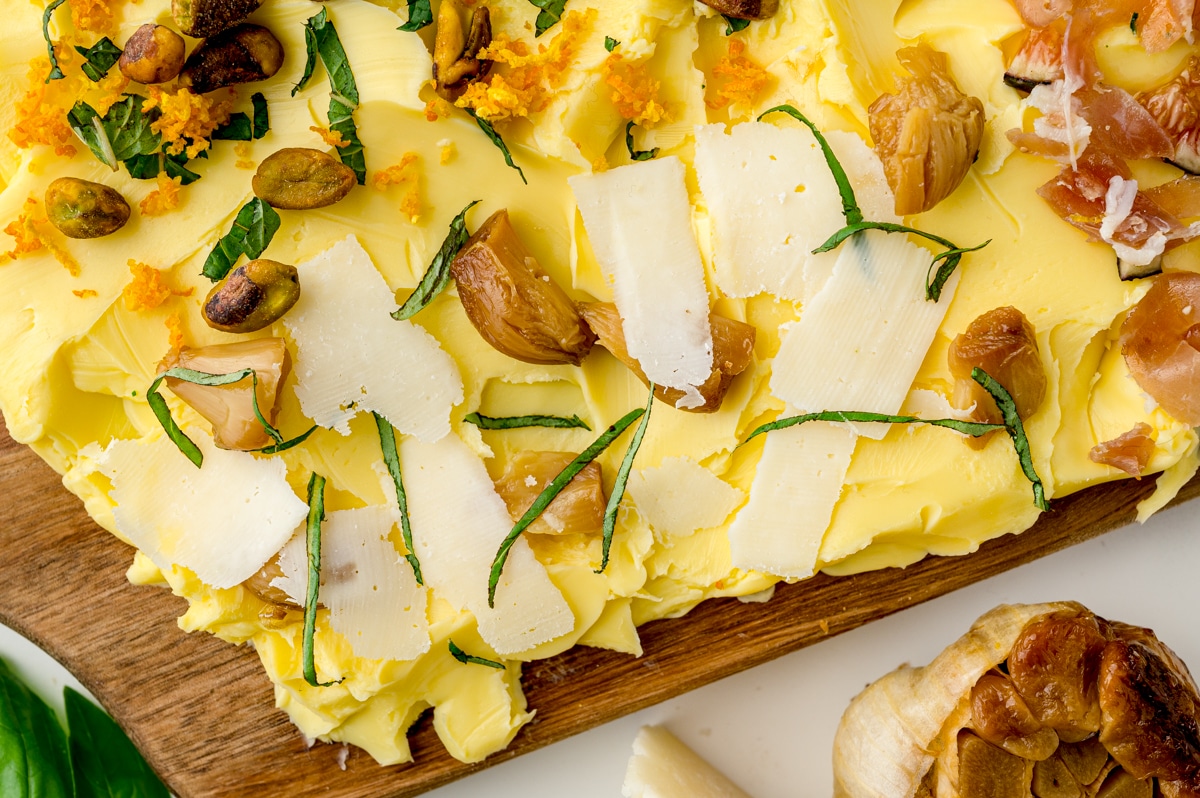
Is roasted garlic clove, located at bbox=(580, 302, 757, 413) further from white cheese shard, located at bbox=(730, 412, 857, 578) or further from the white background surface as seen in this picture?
the white background surface

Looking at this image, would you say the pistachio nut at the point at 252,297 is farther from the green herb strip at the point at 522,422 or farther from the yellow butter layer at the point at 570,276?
the green herb strip at the point at 522,422

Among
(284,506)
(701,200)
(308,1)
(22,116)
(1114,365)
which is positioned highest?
(308,1)

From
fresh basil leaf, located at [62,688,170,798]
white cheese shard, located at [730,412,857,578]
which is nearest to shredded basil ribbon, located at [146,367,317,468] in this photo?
fresh basil leaf, located at [62,688,170,798]

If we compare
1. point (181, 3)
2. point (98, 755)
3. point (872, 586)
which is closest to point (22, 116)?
point (181, 3)

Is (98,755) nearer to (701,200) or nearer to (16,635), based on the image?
(16,635)

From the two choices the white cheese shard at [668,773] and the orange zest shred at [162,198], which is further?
the white cheese shard at [668,773]

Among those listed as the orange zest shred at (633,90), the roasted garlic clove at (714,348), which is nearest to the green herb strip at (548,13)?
the orange zest shred at (633,90)

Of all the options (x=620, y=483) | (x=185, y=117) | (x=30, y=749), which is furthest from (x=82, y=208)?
(x=30, y=749)
